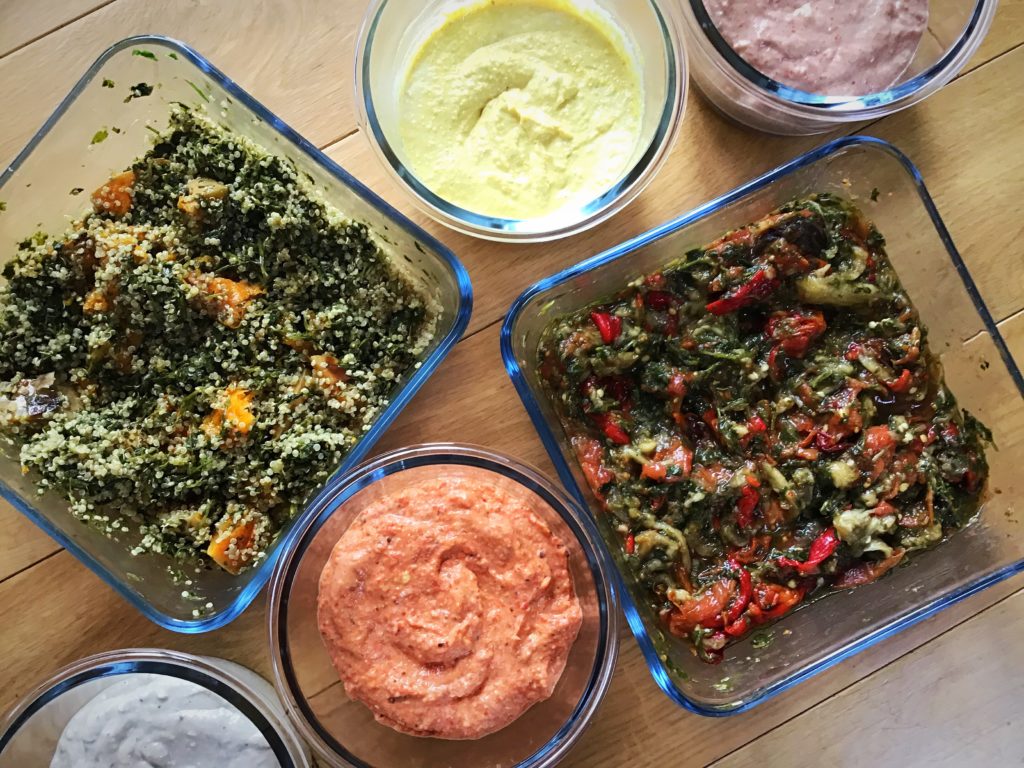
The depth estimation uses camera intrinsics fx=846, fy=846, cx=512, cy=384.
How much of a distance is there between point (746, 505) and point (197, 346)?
1269 millimetres

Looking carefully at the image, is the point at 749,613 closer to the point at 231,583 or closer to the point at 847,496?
the point at 847,496

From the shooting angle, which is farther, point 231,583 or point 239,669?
point 239,669

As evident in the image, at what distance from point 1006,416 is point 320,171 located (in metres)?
1.60

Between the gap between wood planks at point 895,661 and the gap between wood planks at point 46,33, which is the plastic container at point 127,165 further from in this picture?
the gap between wood planks at point 895,661

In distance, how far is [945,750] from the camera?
6.88 feet

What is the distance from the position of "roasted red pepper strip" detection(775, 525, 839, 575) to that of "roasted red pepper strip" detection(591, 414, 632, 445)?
17.0 inches

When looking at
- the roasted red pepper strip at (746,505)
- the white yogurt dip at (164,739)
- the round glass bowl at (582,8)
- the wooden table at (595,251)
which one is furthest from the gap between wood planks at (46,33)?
the roasted red pepper strip at (746,505)

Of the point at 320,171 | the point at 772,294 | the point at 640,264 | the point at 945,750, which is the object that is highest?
the point at 320,171

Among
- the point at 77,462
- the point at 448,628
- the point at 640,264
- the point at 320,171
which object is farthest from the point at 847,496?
the point at 77,462

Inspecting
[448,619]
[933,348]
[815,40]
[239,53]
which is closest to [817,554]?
[933,348]

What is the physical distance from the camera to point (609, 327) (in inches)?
72.8

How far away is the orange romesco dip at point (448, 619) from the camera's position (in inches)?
68.9

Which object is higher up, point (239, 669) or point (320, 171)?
point (320, 171)

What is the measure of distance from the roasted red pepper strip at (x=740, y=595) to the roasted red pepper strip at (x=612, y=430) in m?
0.37
